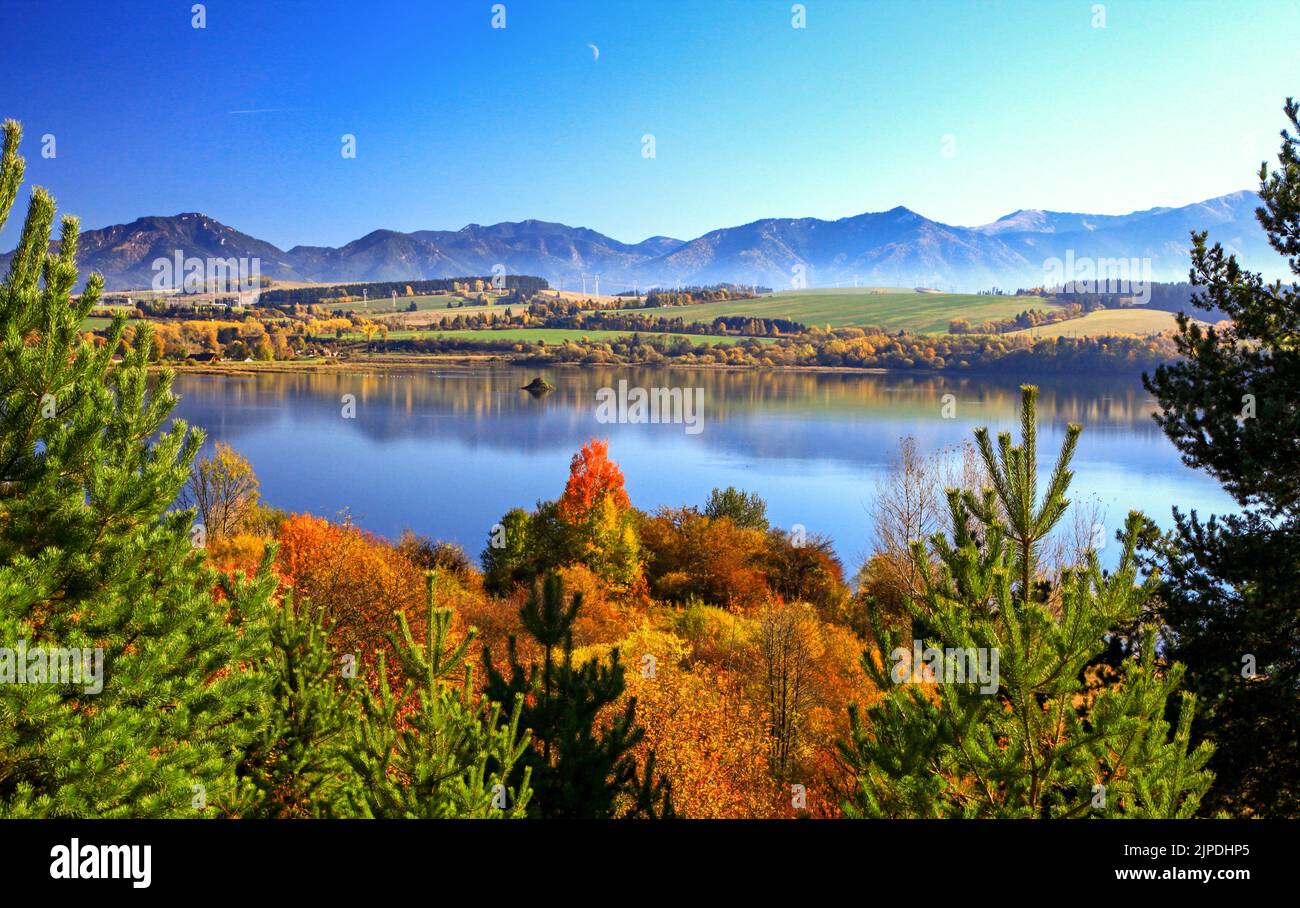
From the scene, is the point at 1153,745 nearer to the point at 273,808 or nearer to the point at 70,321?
the point at 273,808

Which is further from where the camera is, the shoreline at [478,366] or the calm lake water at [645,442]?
the shoreline at [478,366]

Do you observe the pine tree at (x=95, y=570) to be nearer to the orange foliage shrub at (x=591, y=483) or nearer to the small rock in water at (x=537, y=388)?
the orange foliage shrub at (x=591, y=483)

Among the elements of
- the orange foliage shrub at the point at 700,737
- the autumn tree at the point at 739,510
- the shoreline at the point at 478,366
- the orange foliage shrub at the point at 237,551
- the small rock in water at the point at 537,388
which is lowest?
the orange foliage shrub at the point at 700,737

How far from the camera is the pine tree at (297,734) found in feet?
29.8

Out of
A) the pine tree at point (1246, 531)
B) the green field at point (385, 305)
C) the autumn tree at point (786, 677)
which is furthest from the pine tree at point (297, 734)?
the green field at point (385, 305)

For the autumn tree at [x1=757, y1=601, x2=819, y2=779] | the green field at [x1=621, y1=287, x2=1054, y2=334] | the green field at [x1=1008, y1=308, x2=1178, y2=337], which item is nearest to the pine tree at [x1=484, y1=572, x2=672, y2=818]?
the autumn tree at [x1=757, y1=601, x2=819, y2=779]

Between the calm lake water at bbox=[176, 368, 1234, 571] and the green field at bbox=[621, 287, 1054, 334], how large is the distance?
1510 inches

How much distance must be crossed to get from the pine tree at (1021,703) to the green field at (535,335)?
140026 mm

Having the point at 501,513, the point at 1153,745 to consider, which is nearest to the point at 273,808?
the point at 1153,745

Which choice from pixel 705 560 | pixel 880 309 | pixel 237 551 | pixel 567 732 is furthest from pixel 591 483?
pixel 880 309

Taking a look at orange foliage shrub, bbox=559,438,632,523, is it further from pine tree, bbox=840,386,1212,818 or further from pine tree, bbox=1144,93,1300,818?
pine tree, bbox=840,386,1212,818
